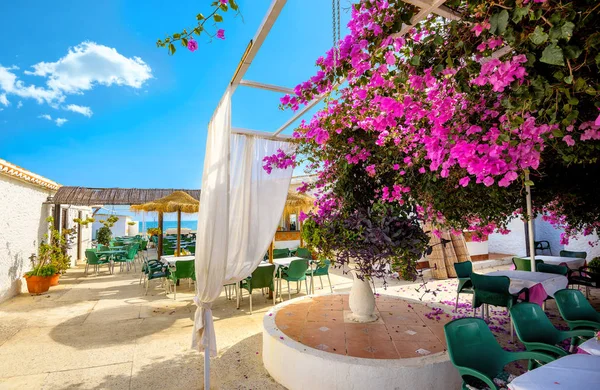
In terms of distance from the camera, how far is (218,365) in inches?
129

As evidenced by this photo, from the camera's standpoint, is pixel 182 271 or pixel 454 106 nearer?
pixel 454 106

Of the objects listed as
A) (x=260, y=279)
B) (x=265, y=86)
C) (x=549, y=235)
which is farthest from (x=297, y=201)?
(x=549, y=235)

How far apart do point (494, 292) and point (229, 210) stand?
3729mm

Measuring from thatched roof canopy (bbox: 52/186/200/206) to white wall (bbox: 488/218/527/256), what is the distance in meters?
12.3

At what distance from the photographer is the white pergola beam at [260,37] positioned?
63.4 inches

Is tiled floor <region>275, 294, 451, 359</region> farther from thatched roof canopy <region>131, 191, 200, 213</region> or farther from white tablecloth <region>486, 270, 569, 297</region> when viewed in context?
thatched roof canopy <region>131, 191, 200, 213</region>

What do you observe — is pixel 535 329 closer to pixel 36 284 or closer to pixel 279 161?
pixel 279 161

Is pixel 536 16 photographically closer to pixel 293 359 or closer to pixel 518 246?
pixel 293 359

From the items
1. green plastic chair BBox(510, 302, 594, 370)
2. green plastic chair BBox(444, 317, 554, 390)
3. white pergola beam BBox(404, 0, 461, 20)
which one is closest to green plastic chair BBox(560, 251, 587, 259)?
green plastic chair BBox(510, 302, 594, 370)

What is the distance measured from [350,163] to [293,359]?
2004 millimetres

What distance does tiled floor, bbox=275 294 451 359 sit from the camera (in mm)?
2775

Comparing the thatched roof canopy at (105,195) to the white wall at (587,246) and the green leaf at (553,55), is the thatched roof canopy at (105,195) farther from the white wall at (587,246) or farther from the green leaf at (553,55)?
the white wall at (587,246)

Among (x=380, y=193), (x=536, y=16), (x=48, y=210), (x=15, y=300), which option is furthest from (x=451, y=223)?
(x=48, y=210)

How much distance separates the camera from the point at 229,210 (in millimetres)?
2965
